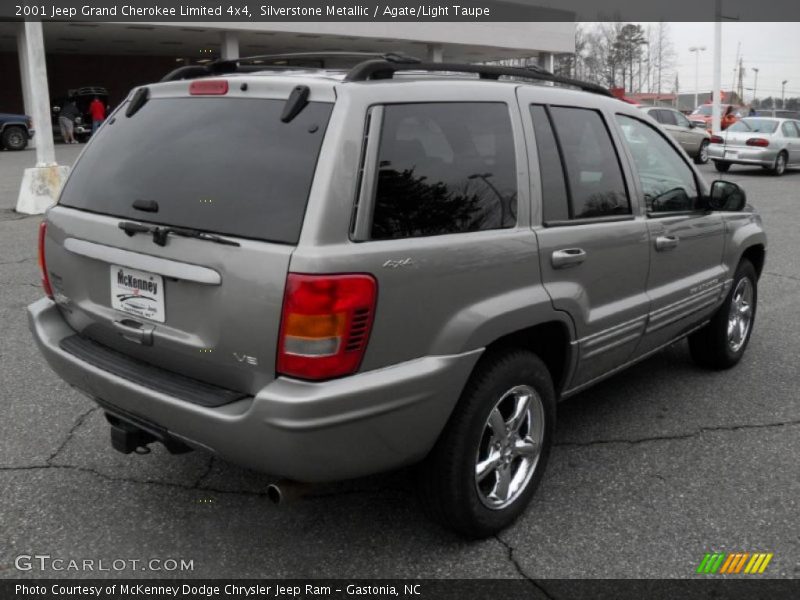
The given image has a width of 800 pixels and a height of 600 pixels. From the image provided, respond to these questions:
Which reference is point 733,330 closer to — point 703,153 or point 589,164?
point 589,164

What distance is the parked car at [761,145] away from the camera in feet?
64.4

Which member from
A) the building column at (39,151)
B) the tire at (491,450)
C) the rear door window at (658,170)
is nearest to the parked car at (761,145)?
the building column at (39,151)

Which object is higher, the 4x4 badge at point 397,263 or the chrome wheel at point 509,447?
the 4x4 badge at point 397,263

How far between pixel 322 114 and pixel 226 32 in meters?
28.4

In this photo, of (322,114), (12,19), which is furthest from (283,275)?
(12,19)

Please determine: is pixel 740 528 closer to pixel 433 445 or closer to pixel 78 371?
pixel 433 445

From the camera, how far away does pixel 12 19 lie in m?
26.1

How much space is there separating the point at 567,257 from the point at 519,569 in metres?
1.26

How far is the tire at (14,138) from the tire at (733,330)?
2506 cm

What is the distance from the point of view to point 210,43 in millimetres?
33375

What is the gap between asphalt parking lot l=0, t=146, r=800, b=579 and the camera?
9.77 feet

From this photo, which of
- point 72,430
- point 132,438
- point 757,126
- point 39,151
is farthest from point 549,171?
point 757,126

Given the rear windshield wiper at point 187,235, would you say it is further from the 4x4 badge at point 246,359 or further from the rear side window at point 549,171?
the rear side window at point 549,171

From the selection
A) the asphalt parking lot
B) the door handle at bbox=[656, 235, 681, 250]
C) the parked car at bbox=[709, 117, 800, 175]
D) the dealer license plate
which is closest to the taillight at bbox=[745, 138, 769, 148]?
the parked car at bbox=[709, 117, 800, 175]
